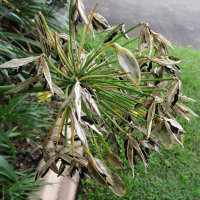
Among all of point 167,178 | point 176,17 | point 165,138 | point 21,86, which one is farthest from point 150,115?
point 176,17

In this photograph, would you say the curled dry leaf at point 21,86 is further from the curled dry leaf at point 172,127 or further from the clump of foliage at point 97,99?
the curled dry leaf at point 172,127

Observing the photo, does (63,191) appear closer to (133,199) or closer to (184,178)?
(133,199)

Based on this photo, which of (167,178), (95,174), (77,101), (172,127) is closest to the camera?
(77,101)

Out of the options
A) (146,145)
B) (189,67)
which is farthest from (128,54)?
(189,67)

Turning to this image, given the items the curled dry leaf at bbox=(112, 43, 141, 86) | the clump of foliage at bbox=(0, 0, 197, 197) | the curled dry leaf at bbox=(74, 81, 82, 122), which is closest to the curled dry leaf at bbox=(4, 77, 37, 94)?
the clump of foliage at bbox=(0, 0, 197, 197)

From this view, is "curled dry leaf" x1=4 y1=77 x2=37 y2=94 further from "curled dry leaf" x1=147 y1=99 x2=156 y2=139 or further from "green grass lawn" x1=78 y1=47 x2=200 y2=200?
"green grass lawn" x1=78 y1=47 x2=200 y2=200

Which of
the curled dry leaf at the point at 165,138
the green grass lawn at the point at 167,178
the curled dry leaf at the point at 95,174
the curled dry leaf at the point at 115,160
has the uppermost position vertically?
the curled dry leaf at the point at 165,138

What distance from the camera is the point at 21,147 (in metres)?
2.19

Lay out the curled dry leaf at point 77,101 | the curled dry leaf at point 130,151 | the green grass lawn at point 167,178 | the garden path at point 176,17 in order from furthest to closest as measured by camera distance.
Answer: the garden path at point 176,17 → the green grass lawn at point 167,178 → the curled dry leaf at point 130,151 → the curled dry leaf at point 77,101

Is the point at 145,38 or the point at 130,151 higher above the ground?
the point at 145,38

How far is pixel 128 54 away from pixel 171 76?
0.97 feet

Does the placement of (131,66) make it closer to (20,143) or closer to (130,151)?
(130,151)

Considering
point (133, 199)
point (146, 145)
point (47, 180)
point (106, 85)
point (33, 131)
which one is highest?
point (106, 85)

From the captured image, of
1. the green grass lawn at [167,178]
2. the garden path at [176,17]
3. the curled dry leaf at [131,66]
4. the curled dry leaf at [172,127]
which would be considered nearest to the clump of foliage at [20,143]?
the green grass lawn at [167,178]
